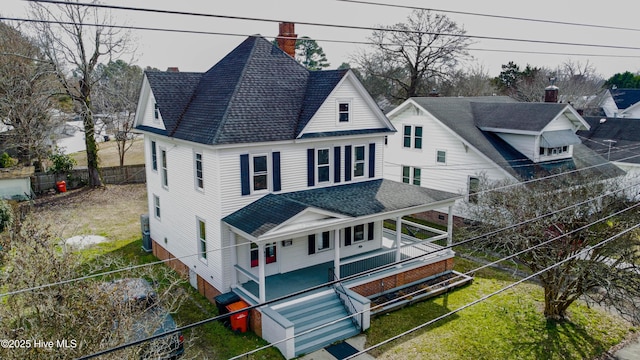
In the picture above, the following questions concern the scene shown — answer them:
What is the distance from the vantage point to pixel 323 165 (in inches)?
704

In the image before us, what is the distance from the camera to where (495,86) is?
2403 inches

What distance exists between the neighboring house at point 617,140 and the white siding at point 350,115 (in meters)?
21.1

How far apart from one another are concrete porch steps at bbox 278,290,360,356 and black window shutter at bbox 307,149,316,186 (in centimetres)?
431

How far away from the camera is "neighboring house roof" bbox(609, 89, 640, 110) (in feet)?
185

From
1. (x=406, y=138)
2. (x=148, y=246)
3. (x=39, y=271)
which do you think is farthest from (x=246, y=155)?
(x=406, y=138)

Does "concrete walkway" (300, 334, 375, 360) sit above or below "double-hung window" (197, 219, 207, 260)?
below

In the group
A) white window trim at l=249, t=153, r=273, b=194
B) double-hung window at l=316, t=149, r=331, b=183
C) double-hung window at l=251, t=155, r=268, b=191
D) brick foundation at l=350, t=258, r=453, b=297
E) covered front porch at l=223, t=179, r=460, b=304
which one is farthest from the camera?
double-hung window at l=316, t=149, r=331, b=183

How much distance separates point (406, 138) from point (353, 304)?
617 inches

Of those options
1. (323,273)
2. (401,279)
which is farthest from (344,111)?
(401,279)

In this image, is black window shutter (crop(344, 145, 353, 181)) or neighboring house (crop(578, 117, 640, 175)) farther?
neighboring house (crop(578, 117, 640, 175))

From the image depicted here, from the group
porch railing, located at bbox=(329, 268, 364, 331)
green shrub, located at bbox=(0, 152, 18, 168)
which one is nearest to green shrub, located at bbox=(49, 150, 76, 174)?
green shrub, located at bbox=(0, 152, 18, 168)

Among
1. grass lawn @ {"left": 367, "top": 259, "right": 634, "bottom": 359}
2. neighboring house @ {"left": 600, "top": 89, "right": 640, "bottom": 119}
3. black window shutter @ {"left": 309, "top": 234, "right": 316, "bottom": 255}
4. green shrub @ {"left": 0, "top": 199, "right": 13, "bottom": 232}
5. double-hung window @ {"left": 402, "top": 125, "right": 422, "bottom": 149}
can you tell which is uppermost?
neighboring house @ {"left": 600, "top": 89, "right": 640, "bottom": 119}

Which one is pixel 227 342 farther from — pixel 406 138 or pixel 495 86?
pixel 495 86

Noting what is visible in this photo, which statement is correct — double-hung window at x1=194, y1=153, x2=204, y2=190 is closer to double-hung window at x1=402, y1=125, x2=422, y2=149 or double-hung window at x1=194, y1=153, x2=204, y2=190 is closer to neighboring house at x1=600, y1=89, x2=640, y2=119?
double-hung window at x1=402, y1=125, x2=422, y2=149
